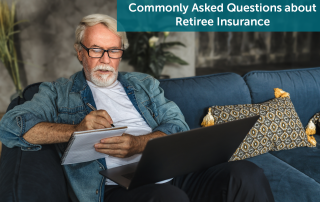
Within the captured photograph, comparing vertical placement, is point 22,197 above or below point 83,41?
below

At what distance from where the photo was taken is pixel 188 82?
5.57 ft

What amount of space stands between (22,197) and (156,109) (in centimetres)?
74

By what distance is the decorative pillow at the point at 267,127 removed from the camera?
1.54 m

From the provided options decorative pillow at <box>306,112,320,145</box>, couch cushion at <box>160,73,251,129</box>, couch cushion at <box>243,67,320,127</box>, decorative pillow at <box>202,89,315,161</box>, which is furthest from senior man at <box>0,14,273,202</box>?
decorative pillow at <box>306,112,320,145</box>

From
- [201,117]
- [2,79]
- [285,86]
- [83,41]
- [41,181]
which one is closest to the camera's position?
[41,181]

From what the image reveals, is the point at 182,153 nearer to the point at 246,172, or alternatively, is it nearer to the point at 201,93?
the point at 246,172

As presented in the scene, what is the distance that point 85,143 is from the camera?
886mm

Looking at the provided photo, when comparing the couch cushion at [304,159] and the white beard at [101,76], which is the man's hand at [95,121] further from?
the couch cushion at [304,159]

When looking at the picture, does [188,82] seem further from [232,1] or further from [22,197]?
[232,1]

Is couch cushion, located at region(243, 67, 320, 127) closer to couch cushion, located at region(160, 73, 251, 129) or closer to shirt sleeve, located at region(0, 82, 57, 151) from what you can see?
couch cushion, located at region(160, 73, 251, 129)

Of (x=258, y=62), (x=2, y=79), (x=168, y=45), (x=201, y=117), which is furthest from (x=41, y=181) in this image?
(x=258, y=62)

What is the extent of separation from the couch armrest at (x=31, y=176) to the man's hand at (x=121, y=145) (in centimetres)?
20

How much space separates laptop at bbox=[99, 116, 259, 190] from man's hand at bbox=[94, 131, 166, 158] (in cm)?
7

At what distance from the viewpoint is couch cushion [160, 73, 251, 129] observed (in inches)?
63.9
